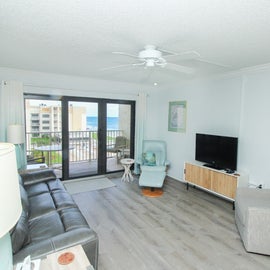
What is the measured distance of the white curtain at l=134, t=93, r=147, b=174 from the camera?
5324 millimetres

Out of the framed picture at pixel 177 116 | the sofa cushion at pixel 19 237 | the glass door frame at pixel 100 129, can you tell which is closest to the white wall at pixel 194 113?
the framed picture at pixel 177 116

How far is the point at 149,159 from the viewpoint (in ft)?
15.6

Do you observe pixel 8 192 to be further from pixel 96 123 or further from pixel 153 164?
pixel 96 123

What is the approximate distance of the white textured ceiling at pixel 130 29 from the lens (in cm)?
157

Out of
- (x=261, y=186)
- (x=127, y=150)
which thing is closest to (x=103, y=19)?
(x=261, y=186)

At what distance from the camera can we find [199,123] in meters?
4.42

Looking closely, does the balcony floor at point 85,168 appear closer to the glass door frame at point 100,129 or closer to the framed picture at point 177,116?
the glass door frame at point 100,129

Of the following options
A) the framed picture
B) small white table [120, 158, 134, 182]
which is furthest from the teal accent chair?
the framed picture

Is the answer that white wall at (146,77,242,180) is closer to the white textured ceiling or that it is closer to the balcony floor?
the white textured ceiling

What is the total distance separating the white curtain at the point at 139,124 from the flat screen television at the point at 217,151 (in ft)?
5.41

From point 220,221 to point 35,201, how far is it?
105 inches

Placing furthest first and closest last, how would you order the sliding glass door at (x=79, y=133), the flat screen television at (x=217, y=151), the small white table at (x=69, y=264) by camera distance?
the sliding glass door at (x=79, y=133)
the flat screen television at (x=217, y=151)
the small white table at (x=69, y=264)

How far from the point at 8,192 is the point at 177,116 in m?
4.52

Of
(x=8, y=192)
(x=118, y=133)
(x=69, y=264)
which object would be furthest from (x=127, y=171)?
(x=8, y=192)
